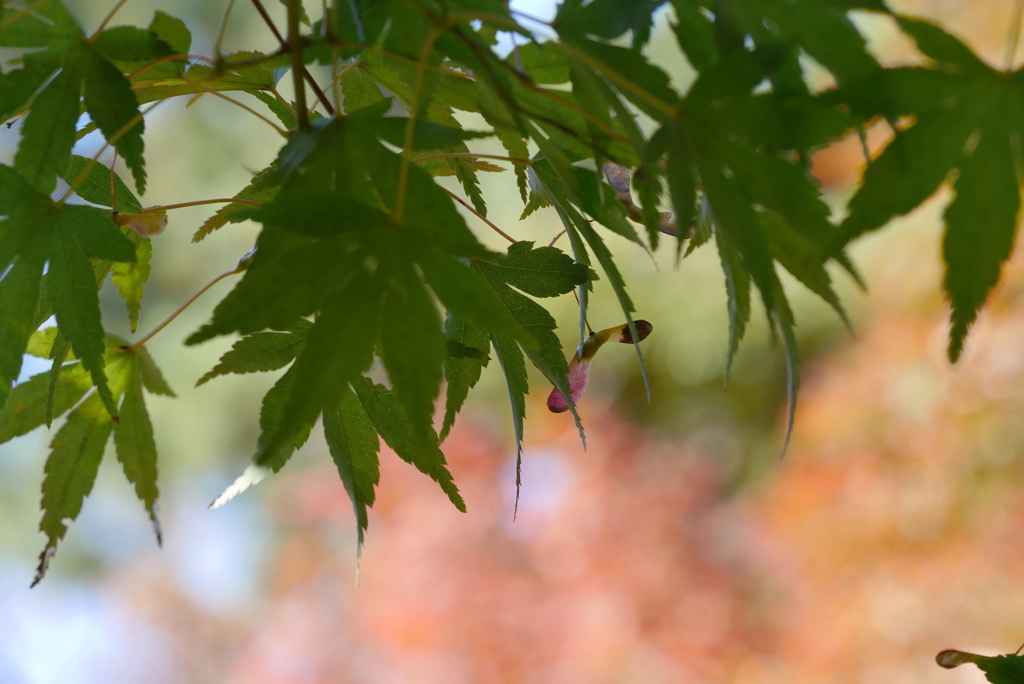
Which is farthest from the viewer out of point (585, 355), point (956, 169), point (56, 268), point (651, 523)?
point (651, 523)

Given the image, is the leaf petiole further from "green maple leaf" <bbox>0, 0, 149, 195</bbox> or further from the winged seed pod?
the winged seed pod

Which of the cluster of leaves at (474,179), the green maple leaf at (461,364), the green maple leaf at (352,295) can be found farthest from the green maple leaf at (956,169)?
the green maple leaf at (461,364)

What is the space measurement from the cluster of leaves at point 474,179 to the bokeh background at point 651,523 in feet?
5.74

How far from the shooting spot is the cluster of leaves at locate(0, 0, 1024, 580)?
0.90 ft

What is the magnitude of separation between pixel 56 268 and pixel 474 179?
0.71 ft

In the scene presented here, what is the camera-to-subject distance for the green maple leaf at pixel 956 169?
0.88 feet

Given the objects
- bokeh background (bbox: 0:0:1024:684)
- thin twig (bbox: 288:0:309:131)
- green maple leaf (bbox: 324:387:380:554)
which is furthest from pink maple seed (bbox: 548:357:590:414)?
bokeh background (bbox: 0:0:1024:684)

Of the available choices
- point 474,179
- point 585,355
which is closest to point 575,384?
point 585,355

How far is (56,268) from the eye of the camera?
390 millimetres

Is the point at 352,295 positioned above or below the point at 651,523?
above

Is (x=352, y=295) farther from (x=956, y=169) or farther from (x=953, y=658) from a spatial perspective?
(x=953, y=658)

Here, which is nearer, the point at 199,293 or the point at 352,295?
the point at 352,295

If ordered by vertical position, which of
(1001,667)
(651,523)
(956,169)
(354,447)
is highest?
(956,169)

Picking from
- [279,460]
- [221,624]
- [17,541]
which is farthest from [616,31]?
[17,541]
